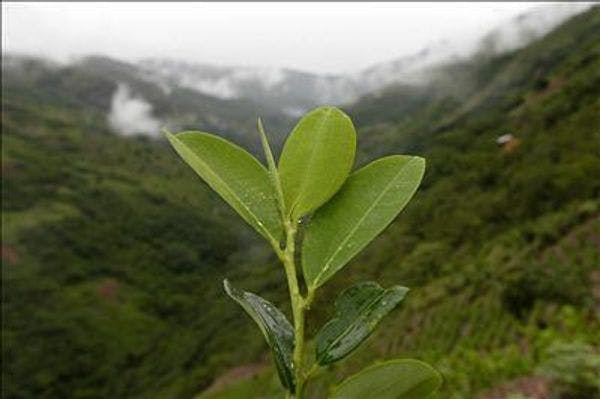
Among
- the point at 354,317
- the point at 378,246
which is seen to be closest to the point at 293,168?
the point at 354,317

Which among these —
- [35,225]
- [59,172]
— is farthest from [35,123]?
[35,225]

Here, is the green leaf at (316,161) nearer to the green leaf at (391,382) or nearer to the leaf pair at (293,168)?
the leaf pair at (293,168)

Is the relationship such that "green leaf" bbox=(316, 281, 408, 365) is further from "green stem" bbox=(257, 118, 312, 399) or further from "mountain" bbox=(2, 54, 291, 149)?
"mountain" bbox=(2, 54, 291, 149)

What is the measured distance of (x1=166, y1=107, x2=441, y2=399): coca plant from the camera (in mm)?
580

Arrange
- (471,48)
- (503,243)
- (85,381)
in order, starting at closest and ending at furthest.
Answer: (503,243), (85,381), (471,48)

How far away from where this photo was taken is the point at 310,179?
2.04 ft

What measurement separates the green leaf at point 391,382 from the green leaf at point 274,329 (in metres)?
0.05

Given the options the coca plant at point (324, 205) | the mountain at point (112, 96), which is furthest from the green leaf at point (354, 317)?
the mountain at point (112, 96)

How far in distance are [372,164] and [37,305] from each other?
86.0 meters

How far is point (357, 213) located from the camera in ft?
2.06

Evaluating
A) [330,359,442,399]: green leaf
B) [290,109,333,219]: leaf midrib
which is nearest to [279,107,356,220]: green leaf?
[290,109,333,219]: leaf midrib

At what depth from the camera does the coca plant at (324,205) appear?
580 millimetres

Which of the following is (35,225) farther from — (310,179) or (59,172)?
(310,179)

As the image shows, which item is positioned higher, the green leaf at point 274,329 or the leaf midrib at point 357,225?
the leaf midrib at point 357,225
